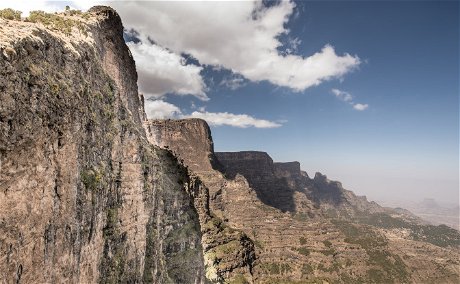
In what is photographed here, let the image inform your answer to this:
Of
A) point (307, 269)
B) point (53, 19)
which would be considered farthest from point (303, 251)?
point (53, 19)

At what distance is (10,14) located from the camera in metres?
20.9

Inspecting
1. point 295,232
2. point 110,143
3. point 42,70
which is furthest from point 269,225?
point 42,70

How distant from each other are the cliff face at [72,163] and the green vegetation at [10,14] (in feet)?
3.78

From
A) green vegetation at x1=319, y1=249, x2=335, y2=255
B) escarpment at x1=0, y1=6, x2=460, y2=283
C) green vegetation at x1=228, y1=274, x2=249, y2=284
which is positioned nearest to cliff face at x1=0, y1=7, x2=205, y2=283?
escarpment at x1=0, y1=6, x2=460, y2=283

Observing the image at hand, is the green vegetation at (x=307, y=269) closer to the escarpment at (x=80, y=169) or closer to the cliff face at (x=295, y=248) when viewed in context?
the cliff face at (x=295, y=248)

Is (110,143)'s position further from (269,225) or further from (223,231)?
→ (269,225)

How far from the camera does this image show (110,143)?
29.7 metres

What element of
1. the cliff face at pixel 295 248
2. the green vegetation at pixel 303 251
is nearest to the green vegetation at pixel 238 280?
the cliff face at pixel 295 248

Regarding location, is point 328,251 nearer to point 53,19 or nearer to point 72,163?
point 53,19

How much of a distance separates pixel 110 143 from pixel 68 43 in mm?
8683

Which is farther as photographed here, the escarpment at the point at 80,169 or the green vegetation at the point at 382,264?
the green vegetation at the point at 382,264

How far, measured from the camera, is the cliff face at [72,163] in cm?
1560

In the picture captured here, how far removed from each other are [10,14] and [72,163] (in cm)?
937

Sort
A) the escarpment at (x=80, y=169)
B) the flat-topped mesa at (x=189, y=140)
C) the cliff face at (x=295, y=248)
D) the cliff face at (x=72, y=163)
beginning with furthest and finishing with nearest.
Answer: the flat-topped mesa at (x=189, y=140)
the cliff face at (x=295, y=248)
the escarpment at (x=80, y=169)
the cliff face at (x=72, y=163)
